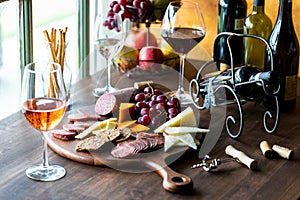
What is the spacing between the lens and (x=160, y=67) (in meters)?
2.08

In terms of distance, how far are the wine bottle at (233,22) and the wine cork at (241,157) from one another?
574 mm

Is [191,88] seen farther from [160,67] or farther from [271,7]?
[271,7]

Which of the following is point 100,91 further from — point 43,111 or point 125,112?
point 43,111

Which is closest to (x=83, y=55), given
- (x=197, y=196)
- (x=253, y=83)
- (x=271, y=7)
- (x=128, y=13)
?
(x=128, y=13)

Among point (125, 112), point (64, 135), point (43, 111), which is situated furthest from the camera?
point (125, 112)

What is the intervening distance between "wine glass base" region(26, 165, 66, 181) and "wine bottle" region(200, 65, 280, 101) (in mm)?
534

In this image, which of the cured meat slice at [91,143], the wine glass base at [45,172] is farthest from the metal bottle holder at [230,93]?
the wine glass base at [45,172]

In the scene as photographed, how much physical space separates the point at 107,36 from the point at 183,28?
0.72 ft

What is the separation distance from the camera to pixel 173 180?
1.33 metres

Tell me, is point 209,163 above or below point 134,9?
below

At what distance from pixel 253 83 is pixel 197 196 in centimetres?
47

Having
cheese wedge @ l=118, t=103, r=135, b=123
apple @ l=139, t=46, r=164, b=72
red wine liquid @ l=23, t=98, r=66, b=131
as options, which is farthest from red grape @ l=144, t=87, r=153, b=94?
red wine liquid @ l=23, t=98, r=66, b=131

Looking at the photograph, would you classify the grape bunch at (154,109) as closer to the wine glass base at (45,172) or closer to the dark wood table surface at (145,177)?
the dark wood table surface at (145,177)

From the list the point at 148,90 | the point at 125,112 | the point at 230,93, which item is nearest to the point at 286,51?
the point at 230,93
